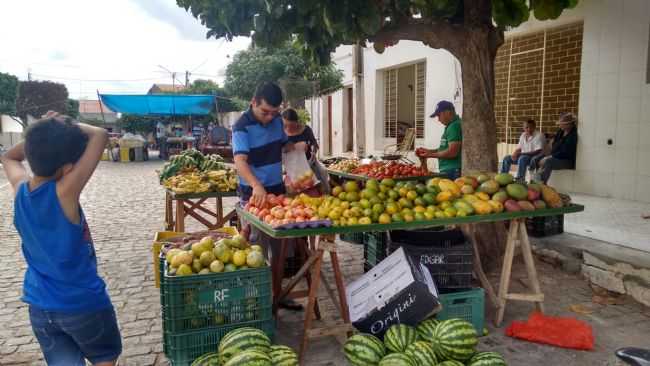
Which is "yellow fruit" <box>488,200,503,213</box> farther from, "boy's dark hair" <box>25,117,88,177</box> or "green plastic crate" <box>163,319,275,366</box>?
"boy's dark hair" <box>25,117,88,177</box>

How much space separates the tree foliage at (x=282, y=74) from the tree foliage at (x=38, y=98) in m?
15.1

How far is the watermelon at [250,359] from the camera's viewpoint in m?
2.39

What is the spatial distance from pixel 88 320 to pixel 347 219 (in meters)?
1.86

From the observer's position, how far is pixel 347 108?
63.9 feet

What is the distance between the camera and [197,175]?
6.50 metres

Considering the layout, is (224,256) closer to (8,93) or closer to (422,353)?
(422,353)

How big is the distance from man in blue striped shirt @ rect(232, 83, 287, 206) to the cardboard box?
113 centimetres

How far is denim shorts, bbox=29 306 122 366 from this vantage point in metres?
2.55

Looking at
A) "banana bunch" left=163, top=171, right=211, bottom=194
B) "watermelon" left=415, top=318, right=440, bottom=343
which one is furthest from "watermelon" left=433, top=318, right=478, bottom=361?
"banana bunch" left=163, top=171, right=211, bottom=194

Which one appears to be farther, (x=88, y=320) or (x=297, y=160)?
(x=297, y=160)

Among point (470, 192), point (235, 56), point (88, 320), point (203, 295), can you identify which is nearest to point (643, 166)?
point (470, 192)

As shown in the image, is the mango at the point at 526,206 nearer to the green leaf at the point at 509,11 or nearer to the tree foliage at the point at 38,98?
the green leaf at the point at 509,11

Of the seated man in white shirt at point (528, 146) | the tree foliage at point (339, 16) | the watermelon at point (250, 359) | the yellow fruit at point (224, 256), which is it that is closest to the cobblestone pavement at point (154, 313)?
the yellow fruit at point (224, 256)

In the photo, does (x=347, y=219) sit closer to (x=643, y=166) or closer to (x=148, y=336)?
(x=148, y=336)
